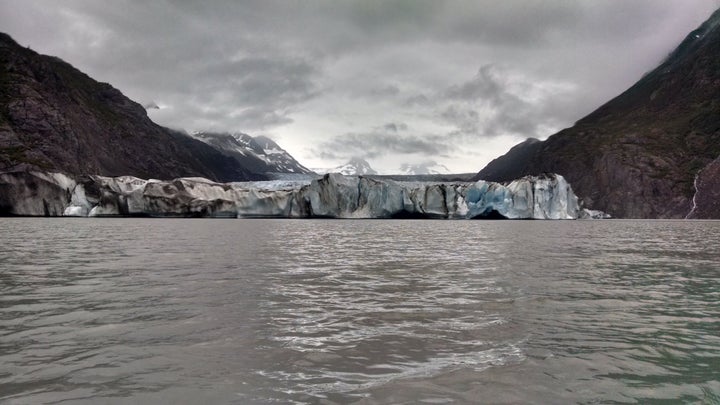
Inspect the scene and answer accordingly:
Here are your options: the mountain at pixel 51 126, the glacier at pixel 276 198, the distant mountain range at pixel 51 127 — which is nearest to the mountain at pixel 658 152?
the glacier at pixel 276 198

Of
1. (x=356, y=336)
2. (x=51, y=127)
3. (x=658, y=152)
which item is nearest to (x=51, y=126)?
(x=51, y=127)

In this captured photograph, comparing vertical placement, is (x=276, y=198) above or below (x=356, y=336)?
above

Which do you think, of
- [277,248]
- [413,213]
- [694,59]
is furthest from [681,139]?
[277,248]

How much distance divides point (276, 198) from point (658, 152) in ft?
422

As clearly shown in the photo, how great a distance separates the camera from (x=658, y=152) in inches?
5994

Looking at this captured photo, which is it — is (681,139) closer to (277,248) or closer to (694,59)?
(694,59)

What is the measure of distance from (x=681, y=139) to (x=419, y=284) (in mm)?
177301

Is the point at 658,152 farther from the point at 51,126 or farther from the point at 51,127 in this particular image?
the point at 51,126

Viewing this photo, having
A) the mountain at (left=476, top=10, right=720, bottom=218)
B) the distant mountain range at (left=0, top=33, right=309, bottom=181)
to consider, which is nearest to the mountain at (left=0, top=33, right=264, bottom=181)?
the distant mountain range at (left=0, top=33, right=309, bottom=181)

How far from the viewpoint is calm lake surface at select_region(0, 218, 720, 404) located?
588 centimetres

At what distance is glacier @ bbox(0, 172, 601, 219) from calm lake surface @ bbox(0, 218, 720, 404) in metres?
67.1

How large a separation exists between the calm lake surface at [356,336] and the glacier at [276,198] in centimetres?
6709

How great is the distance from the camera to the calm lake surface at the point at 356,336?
5875mm

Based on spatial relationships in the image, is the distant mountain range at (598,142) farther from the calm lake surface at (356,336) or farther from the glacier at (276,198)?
the calm lake surface at (356,336)
